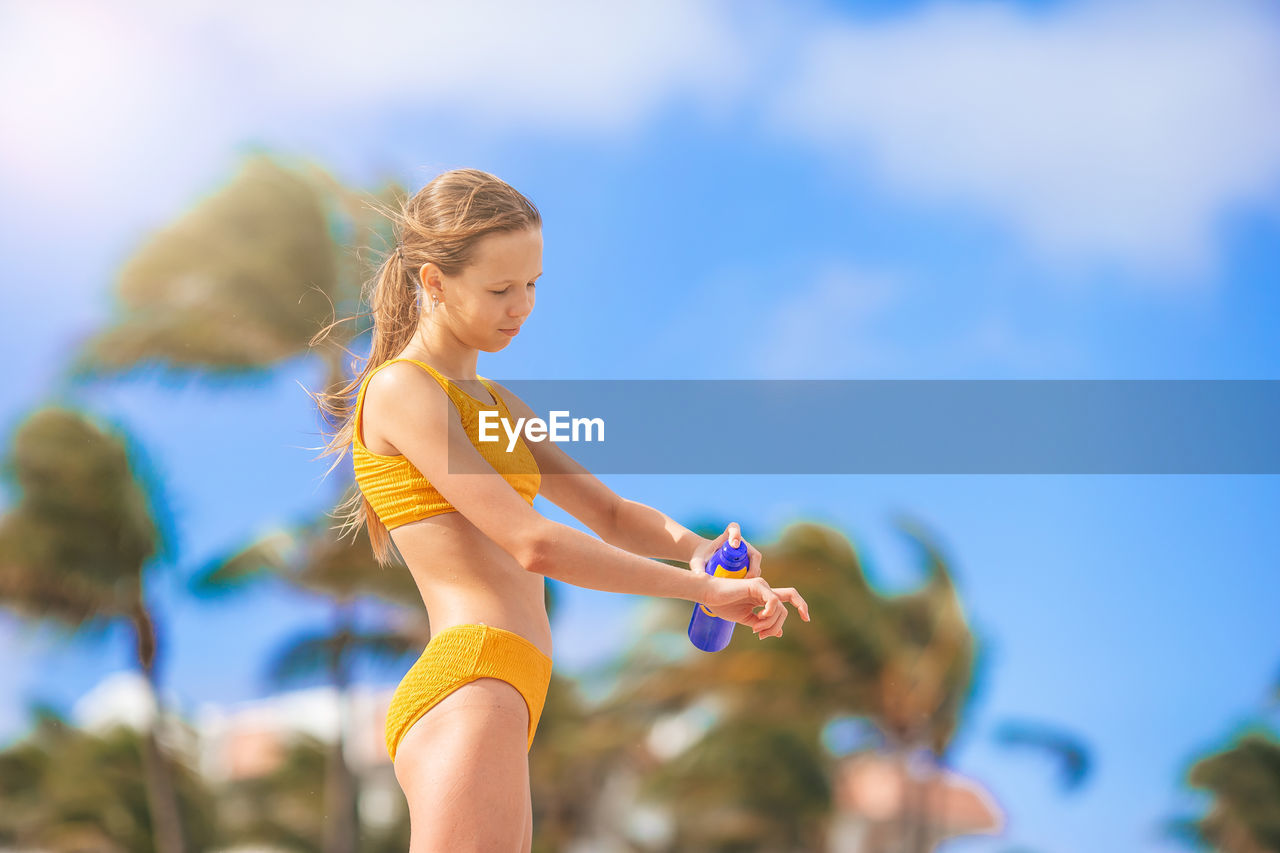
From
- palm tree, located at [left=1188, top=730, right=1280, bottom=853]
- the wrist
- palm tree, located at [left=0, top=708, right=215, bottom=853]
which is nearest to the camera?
the wrist

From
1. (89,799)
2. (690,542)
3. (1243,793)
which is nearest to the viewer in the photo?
(690,542)

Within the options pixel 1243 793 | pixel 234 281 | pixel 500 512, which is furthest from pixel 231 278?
pixel 1243 793

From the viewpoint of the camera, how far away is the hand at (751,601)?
226 centimetres

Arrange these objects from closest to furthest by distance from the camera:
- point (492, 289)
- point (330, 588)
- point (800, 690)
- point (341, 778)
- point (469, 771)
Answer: point (469, 771) < point (492, 289) < point (330, 588) < point (341, 778) < point (800, 690)

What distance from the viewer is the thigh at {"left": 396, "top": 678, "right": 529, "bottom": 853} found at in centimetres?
211

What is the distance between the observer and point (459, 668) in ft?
7.27

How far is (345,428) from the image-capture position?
2.64m

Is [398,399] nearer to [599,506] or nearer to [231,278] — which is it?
[599,506]

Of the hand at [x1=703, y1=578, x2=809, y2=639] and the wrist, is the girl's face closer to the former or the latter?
the wrist

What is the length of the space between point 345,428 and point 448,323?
0.34m

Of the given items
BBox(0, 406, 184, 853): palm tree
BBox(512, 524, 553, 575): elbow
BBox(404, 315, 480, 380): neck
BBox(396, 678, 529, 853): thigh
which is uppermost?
BBox(0, 406, 184, 853): palm tree

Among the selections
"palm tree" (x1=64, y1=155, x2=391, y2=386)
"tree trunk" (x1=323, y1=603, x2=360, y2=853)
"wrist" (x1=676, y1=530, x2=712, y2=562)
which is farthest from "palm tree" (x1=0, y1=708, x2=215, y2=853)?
"wrist" (x1=676, y1=530, x2=712, y2=562)

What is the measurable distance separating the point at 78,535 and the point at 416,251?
19129mm

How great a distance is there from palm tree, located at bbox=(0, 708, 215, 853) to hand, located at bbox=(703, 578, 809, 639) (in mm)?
20252
